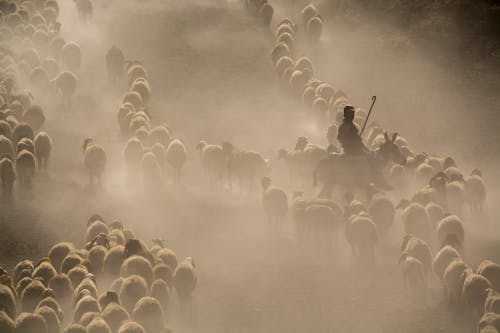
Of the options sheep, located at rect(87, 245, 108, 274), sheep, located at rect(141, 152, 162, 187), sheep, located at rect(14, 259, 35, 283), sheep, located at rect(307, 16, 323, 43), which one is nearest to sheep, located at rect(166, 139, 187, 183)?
sheep, located at rect(141, 152, 162, 187)

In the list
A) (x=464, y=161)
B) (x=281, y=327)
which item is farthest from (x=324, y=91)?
(x=281, y=327)

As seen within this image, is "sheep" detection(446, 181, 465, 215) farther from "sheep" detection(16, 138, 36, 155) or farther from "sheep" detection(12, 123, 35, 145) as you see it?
"sheep" detection(12, 123, 35, 145)

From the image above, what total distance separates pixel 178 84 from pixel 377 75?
9527 mm

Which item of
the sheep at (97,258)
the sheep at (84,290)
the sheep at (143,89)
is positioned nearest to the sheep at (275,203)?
the sheep at (97,258)

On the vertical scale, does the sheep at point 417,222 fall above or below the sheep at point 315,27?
below

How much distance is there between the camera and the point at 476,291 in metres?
20.9

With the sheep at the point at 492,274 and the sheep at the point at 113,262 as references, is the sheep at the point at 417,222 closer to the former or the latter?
the sheep at the point at 492,274

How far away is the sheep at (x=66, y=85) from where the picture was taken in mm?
36875

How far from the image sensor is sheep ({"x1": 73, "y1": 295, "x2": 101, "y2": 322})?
63.6ft

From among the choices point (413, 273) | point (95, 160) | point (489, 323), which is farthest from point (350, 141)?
point (489, 323)

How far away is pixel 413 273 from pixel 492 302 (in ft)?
10.5

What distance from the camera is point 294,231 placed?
27375mm

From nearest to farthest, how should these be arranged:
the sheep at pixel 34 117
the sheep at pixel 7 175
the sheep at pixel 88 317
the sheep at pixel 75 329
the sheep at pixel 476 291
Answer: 1. the sheep at pixel 75 329
2. the sheep at pixel 88 317
3. the sheep at pixel 476 291
4. the sheep at pixel 7 175
5. the sheep at pixel 34 117

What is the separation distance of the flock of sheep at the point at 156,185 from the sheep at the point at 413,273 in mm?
37
